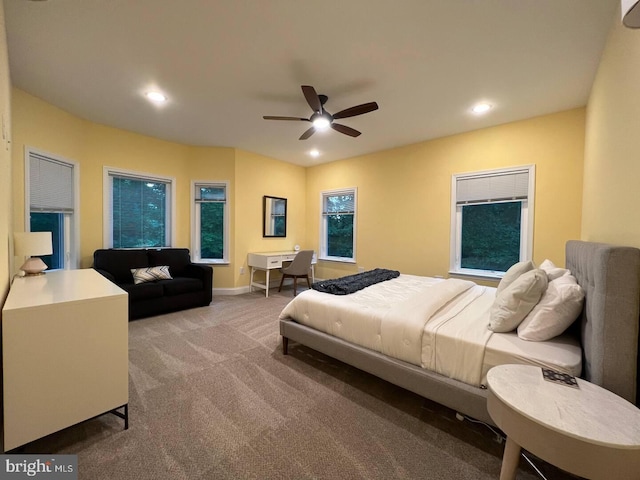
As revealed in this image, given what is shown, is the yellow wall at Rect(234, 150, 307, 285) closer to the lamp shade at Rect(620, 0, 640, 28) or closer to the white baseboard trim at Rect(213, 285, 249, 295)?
the white baseboard trim at Rect(213, 285, 249, 295)

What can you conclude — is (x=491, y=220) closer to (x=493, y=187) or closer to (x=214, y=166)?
(x=493, y=187)

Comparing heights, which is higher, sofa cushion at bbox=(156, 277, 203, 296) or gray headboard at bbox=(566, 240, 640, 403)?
gray headboard at bbox=(566, 240, 640, 403)

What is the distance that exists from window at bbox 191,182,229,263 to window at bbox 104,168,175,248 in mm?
410

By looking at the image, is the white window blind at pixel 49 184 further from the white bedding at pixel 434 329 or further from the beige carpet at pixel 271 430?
the white bedding at pixel 434 329

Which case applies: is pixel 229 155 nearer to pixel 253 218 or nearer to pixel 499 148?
pixel 253 218

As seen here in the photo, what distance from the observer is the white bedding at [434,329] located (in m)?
1.50

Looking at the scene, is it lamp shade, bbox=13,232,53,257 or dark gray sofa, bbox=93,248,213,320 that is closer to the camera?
lamp shade, bbox=13,232,53,257

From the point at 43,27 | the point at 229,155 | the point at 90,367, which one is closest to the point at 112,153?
the point at 229,155

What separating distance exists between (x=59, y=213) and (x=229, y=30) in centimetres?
339

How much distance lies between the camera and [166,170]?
14.9 ft

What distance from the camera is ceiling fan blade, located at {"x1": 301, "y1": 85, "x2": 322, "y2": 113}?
92.4 inches

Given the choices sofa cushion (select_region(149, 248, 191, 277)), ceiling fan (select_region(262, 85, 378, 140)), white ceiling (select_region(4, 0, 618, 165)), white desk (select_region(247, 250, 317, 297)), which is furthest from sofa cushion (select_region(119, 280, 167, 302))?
ceiling fan (select_region(262, 85, 378, 140))

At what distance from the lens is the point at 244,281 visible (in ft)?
16.8

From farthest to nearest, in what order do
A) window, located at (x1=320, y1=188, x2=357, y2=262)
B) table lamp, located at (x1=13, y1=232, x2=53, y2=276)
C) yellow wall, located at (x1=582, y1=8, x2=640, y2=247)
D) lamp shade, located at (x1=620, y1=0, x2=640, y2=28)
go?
window, located at (x1=320, y1=188, x2=357, y2=262)
table lamp, located at (x1=13, y1=232, x2=53, y2=276)
yellow wall, located at (x1=582, y1=8, x2=640, y2=247)
lamp shade, located at (x1=620, y1=0, x2=640, y2=28)
